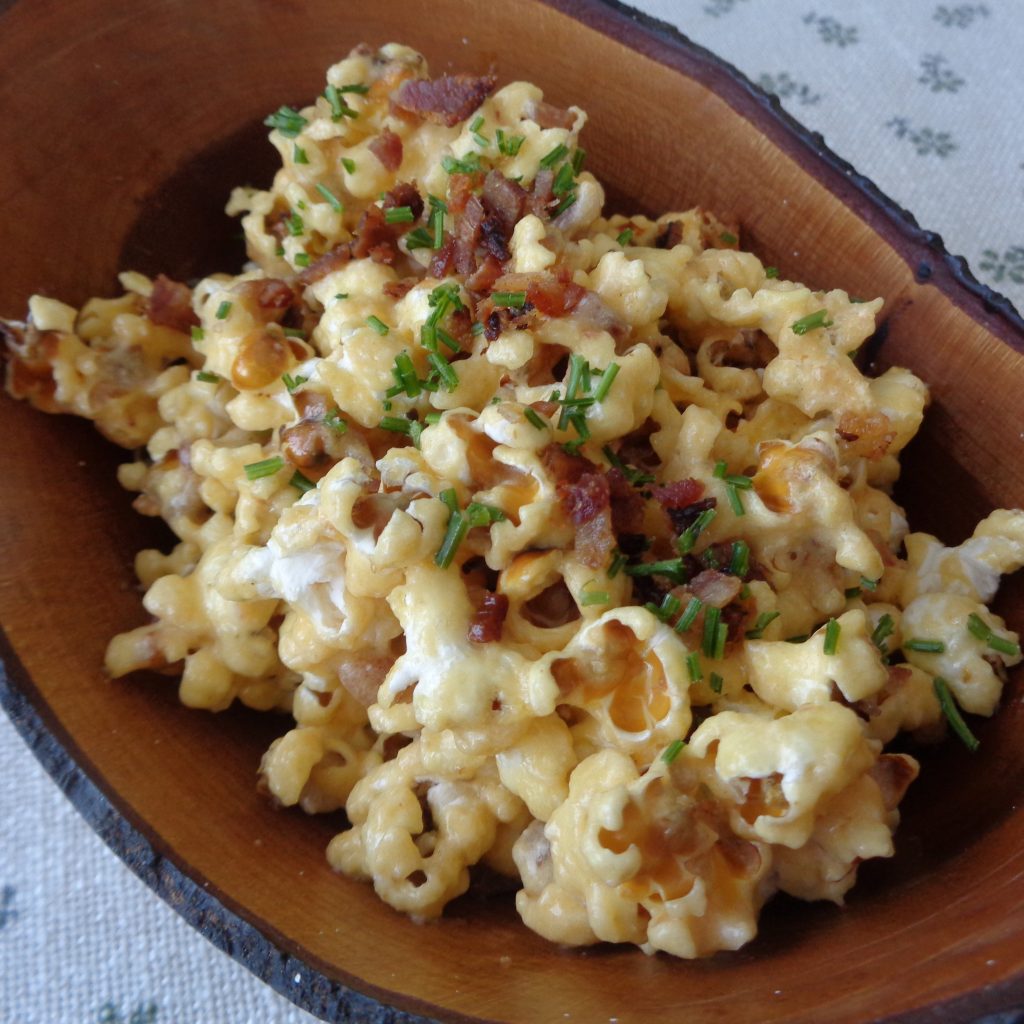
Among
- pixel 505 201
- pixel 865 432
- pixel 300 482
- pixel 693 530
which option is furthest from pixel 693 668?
pixel 505 201

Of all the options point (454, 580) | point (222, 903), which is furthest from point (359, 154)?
point (222, 903)

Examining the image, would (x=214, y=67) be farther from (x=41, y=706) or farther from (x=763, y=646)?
(x=763, y=646)

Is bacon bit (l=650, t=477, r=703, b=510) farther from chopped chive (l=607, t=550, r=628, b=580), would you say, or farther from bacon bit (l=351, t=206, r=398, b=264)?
bacon bit (l=351, t=206, r=398, b=264)

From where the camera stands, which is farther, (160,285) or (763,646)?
(160,285)

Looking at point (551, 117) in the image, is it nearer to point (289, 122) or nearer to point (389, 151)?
point (389, 151)

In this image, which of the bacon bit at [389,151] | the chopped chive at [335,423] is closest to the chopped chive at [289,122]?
the bacon bit at [389,151]

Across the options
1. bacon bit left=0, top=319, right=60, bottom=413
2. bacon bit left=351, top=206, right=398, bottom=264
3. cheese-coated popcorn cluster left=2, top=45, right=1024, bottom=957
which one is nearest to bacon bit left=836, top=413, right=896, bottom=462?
cheese-coated popcorn cluster left=2, top=45, right=1024, bottom=957
